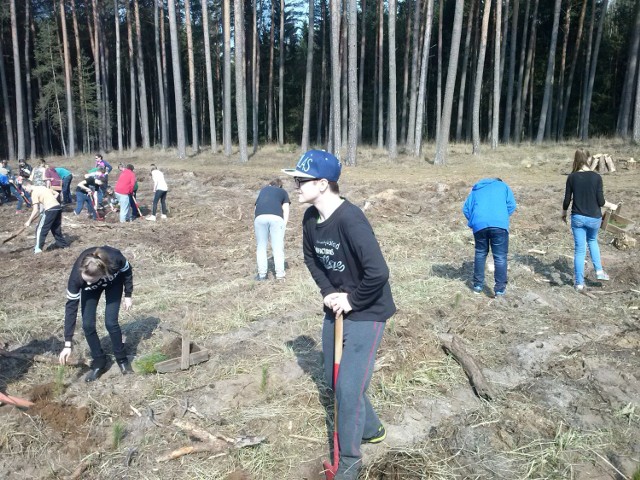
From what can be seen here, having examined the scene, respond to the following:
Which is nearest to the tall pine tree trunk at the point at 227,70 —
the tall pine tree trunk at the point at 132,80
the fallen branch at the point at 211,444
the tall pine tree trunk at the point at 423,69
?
the tall pine tree trunk at the point at 132,80

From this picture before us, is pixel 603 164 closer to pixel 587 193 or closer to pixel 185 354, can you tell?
pixel 587 193

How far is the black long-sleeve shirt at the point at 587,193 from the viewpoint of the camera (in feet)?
21.4

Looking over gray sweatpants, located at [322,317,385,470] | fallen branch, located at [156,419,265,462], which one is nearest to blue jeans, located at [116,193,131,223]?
fallen branch, located at [156,419,265,462]

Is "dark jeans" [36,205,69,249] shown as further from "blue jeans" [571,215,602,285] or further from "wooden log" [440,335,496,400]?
"blue jeans" [571,215,602,285]

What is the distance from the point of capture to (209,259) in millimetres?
10062

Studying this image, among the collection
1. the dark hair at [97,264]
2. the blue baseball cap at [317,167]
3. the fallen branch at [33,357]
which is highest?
the blue baseball cap at [317,167]

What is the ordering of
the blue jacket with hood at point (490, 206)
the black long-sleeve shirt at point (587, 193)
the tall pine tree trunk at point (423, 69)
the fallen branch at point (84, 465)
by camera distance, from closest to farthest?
the fallen branch at point (84, 465) < the blue jacket with hood at point (490, 206) < the black long-sleeve shirt at point (587, 193) < the tall pine tree trunk at point (423, 69)

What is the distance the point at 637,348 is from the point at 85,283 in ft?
18.5

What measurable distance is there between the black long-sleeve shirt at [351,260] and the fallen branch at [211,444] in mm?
1292

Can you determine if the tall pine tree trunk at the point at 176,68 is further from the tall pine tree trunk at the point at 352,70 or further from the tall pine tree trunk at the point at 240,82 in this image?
the tall pine tree trunk at the point at 352,70

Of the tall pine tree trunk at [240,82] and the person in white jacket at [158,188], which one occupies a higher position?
the tall pine tree trunk at [240,82]

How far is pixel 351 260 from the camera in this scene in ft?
9.46

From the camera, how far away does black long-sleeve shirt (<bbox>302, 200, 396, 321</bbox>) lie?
274 cm

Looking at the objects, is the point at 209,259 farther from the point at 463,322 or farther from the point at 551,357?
the point at 551,357
